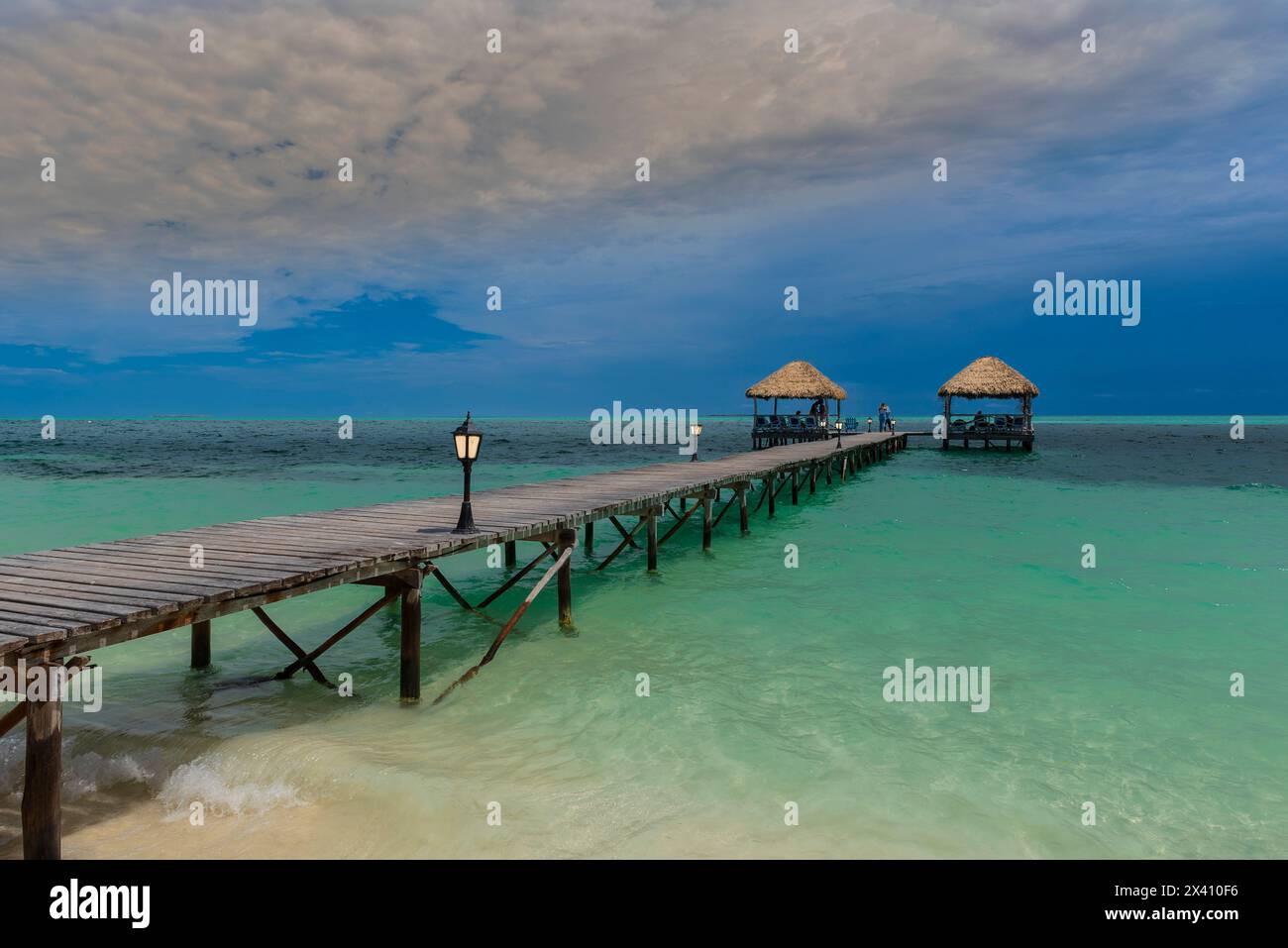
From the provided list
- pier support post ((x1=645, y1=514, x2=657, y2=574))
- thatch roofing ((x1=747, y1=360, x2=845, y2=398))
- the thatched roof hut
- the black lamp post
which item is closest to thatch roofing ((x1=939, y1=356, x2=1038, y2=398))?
the thatched roof hut

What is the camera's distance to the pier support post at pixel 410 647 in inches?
267

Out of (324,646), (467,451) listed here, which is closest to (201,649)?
(324,646)

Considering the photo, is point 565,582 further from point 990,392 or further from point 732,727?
point 990,392

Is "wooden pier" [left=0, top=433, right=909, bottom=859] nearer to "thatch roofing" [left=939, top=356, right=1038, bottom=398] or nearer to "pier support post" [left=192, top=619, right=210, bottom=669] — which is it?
"pier support post" [left=192, top=619, right=210, bottom=669]

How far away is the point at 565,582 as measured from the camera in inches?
381

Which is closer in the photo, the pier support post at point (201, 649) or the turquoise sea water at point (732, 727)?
the turquoise sea water at point (732, 727)

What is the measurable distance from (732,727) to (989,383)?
4098cm

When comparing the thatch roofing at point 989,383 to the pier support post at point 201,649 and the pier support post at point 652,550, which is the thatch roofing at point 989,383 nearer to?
the pier support post at point 652,550

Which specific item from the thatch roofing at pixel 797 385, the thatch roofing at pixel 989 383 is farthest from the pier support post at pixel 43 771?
the thatch roofing at pixel 989 383

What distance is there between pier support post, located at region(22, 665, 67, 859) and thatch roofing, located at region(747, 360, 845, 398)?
122 feet

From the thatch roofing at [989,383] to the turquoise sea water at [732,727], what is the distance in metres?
29.3

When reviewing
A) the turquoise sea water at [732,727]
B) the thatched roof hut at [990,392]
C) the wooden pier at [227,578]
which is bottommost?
the turquoise sea water at [732,727]

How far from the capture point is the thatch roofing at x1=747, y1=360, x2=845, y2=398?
39344mm
